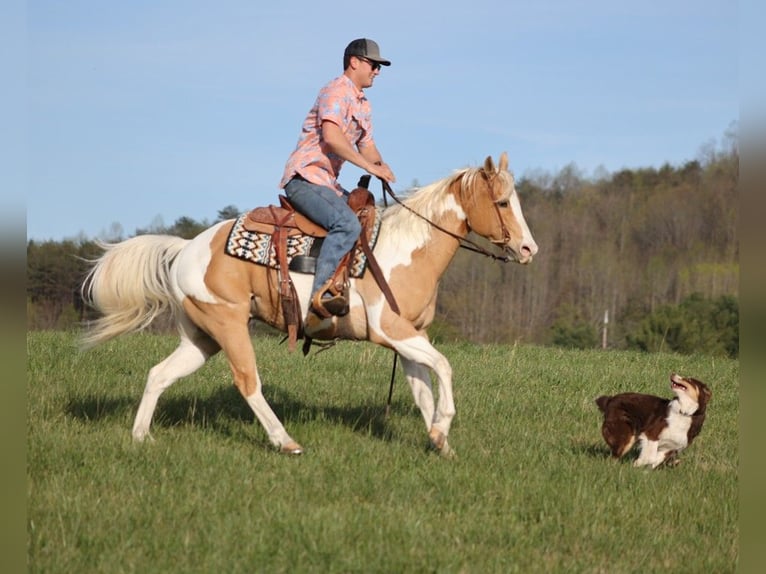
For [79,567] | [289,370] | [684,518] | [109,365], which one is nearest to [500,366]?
[289,370]

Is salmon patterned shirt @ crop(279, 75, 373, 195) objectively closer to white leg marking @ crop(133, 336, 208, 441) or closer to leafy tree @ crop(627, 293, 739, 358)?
white leg marking @ crop(133, 336, 208, 441)

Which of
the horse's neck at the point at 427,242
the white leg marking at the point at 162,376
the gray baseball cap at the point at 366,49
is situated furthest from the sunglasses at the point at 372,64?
the white leg marking at the point at 162,376

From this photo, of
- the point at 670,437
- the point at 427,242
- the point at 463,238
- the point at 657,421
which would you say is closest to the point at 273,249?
the point at 427,242

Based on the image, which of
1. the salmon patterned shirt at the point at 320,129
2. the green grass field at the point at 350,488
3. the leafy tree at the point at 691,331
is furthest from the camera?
the leafy tree at the point at 691,331

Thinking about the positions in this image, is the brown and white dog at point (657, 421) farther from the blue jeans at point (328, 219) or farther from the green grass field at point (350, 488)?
the blue jeans at point (328, 219)

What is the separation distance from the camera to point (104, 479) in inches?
252

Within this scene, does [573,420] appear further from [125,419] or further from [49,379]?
[49,379]

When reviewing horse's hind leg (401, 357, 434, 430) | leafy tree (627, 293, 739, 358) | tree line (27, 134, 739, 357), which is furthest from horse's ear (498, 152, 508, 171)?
tree line (27, 134, 739, 357)

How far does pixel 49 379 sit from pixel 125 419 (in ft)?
6.50

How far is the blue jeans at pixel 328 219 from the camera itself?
24.6ft

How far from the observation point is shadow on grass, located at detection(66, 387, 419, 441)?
8625 millimetres

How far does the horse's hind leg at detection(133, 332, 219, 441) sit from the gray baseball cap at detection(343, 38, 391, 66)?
2.77m

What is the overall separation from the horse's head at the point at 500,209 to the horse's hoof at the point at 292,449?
7.62 ft

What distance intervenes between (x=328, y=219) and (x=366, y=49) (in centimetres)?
147
